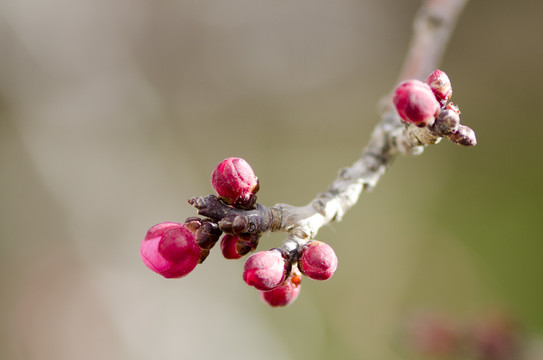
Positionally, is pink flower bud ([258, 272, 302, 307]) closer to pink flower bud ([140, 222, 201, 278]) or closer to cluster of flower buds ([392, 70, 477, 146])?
pink flower bud ([140, 222, 201, 278])

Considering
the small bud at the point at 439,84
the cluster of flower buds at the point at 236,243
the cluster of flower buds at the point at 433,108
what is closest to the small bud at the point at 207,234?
the cluster of flower buds at the point at 236,243

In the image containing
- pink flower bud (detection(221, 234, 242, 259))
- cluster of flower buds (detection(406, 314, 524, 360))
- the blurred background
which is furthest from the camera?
the blurred background

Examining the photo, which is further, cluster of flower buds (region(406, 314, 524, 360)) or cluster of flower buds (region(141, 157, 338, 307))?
cluster of flower buds (region(406, 314, 524, 360))

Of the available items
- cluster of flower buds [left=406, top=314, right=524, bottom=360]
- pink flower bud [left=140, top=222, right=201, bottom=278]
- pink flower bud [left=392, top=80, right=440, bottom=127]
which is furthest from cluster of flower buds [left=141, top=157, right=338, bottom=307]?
cluster of flower buds [left=406, top=314, right=524, bottom=360]

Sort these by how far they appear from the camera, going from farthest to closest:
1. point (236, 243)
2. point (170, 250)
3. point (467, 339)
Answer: point (467, 339) → point (236, 243) → point (170, 250)

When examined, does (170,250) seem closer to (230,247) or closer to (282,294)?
(230,247)

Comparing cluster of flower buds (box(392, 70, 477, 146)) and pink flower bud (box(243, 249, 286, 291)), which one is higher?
cluster of flower buds (box(392, 70, 477, 146))

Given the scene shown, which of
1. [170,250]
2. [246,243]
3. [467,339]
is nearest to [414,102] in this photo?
[246,243]
